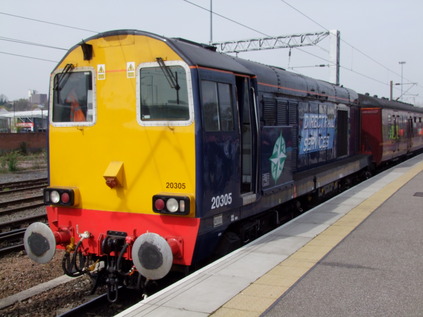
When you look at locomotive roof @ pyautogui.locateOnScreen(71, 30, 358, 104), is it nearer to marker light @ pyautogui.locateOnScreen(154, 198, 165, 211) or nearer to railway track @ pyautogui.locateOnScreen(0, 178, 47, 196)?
marker light @ pyautogui.locateOnScreen(154, 198, 165, 211)

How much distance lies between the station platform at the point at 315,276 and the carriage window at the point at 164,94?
197 centimetres

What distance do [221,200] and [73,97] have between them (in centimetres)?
246

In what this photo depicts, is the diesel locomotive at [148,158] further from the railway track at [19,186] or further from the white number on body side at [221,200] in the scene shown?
the railway track at [19,186]

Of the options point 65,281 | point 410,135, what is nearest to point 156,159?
point 65,281

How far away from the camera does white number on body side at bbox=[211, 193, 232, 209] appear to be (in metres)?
5.39

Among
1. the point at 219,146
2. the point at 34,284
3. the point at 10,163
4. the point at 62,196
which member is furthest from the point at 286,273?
the point at 10,163

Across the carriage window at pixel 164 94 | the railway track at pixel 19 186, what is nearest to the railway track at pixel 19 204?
the railway track at pixel 19 186

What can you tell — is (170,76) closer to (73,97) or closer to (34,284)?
(73,97)

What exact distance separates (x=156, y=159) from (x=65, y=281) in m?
2.74

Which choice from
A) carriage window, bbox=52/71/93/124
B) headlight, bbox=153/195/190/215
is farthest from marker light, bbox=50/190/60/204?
headlight, bbox=153/195/190/215

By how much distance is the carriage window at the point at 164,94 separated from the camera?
5.21 m

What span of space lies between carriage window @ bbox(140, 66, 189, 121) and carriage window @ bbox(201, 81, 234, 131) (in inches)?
10.2

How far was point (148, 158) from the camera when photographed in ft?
17.6

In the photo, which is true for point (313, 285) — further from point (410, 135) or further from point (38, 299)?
point (410, 135)
